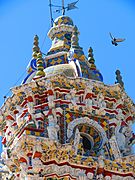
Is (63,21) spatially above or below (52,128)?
above

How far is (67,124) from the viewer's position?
79.5 feet

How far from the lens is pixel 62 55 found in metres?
27.3

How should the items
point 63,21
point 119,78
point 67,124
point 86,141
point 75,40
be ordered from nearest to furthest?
point 67,124 → point 86,141 → point 119,78 → point 75,40 → point 63,21

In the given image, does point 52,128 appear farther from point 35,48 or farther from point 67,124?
point 35,48

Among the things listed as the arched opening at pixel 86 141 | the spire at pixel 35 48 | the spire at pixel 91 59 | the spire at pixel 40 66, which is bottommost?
the arched opening at pixel 86 141

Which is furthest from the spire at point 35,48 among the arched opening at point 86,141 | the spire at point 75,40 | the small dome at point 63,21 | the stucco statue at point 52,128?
the arched opening at point 86,141

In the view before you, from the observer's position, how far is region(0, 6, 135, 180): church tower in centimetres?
2267

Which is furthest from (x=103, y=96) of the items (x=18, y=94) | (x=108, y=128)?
(x=18, y=94)

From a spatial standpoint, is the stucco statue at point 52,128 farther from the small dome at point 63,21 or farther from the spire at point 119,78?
the small dome at point 63,21

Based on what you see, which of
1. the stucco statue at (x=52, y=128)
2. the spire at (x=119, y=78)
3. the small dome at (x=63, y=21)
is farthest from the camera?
the small dome at (x=63, y=21)

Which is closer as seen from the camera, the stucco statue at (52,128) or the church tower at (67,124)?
the church tower at (67,124)

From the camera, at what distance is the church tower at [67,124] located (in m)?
22.7

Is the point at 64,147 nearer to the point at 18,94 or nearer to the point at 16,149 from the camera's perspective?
the point at 16,149

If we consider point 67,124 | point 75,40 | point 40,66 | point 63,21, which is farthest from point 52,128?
point 63,21
